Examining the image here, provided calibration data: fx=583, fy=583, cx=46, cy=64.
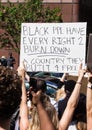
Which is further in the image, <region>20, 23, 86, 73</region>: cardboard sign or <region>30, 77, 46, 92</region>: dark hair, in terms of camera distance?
<region>20, 23, 86, 73</region>: cardboard sign

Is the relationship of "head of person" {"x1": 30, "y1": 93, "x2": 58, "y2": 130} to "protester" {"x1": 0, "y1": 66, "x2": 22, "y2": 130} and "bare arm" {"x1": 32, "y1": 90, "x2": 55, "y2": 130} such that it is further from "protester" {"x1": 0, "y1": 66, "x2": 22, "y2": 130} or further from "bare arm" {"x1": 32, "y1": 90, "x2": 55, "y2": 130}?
"protester" {"x1": 0, "y1": 66, "x2": 22, "y2": 130}

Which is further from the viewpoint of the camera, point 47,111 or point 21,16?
point 21,16

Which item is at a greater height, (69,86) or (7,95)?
(7,95)

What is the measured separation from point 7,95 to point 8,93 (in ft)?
0.04

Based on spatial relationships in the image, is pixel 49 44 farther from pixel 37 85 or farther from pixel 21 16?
pixel 21 16

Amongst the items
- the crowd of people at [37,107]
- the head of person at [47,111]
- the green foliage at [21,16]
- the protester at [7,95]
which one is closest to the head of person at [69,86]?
the crowd of people at [37,107]

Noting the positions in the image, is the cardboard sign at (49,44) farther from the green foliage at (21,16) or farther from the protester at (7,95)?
the green foliage at (21,16)

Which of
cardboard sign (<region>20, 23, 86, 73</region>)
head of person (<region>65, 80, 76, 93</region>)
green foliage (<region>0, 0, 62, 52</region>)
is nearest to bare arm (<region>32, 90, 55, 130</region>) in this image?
head of person (<region>65, 80, 76, 93</region>)

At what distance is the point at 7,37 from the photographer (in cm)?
3366

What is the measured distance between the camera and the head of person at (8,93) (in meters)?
2.83

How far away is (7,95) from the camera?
2.84m

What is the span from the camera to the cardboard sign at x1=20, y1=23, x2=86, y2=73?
5746 mm

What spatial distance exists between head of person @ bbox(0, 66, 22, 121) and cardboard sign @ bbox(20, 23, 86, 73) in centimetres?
280

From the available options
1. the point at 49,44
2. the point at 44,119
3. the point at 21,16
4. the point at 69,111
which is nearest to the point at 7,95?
the point at 44,119
